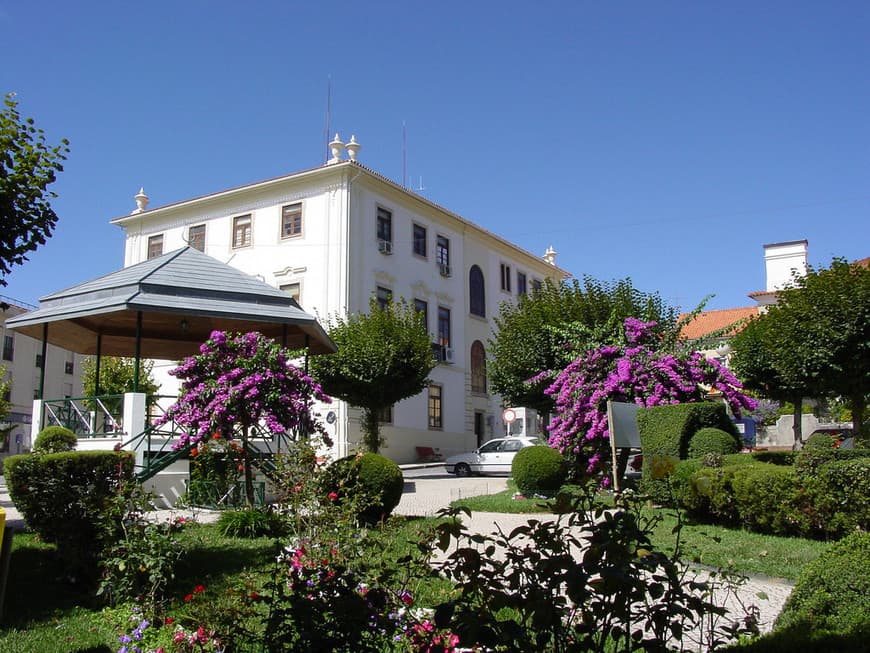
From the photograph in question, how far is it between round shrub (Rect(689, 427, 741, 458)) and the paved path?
3.04 meters

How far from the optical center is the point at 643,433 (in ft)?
46.9

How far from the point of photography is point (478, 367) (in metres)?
39.5

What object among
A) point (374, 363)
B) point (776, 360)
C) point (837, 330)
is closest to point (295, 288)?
point (374, 363)

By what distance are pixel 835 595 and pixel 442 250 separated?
34.1m

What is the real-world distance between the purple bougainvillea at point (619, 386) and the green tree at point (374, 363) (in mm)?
8653

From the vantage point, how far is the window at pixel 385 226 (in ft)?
111

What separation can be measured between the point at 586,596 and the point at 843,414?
39.4m

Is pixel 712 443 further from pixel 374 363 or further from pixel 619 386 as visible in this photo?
pixel 374 363

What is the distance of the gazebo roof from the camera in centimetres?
1412

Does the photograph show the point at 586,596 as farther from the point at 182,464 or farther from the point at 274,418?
the point at 182,464

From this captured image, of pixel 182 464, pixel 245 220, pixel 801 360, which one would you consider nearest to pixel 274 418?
pixel 182 464

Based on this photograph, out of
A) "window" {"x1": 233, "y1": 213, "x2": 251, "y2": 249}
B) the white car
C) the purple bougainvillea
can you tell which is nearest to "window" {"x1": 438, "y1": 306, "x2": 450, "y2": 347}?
"window" {"x1": 233, "y1": 213, "x2": 251, "y2": 249}

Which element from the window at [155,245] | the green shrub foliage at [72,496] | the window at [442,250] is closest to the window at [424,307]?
the window at [442,250]

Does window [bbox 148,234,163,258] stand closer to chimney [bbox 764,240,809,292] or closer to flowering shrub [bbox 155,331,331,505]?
flowering shrub [bbox 155,331,331,505]
